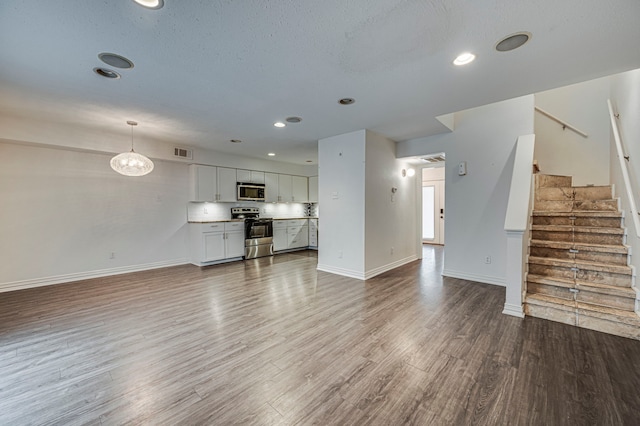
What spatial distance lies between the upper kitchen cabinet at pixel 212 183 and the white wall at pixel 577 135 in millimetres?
6369

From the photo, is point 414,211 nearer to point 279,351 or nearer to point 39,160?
point 279,351

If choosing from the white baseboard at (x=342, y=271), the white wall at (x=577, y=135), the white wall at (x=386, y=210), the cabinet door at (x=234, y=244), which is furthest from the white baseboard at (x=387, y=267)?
the cabinet door at (x=234, y=244)

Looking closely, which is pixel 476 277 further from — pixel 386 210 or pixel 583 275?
pixel 386 210

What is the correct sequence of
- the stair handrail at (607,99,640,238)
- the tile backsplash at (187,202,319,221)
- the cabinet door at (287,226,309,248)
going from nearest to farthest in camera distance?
the stair handrail at (607,99,640,238), the tile backsplash at (187,202,319,221), the cabinet door at (287,226,309,248)

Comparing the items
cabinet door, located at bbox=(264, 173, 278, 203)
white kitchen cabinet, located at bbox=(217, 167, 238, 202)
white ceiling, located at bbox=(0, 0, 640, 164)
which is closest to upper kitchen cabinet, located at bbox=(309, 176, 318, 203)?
cabinet door, located at bbox=(264, 173, 278, 203)

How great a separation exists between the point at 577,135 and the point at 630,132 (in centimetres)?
188

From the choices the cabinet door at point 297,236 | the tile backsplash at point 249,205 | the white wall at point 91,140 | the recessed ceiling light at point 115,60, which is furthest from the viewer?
the cabinet door at point 297,236

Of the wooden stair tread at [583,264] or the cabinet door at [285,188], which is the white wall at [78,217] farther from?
the wooden stair tread at [583,264]

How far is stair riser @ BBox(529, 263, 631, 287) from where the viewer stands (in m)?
2.84

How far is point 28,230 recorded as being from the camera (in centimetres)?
416

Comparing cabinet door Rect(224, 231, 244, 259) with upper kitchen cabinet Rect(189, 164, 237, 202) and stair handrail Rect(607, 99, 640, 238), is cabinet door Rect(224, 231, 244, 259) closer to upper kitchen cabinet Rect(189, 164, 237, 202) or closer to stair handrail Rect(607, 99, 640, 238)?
upper kitchen cabinet Rect(189, 164, 237, 202)

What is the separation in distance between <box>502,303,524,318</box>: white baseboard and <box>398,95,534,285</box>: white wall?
1265 mm

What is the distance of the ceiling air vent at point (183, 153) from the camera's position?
5396 millimetres

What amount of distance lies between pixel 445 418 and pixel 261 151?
5.63 m
